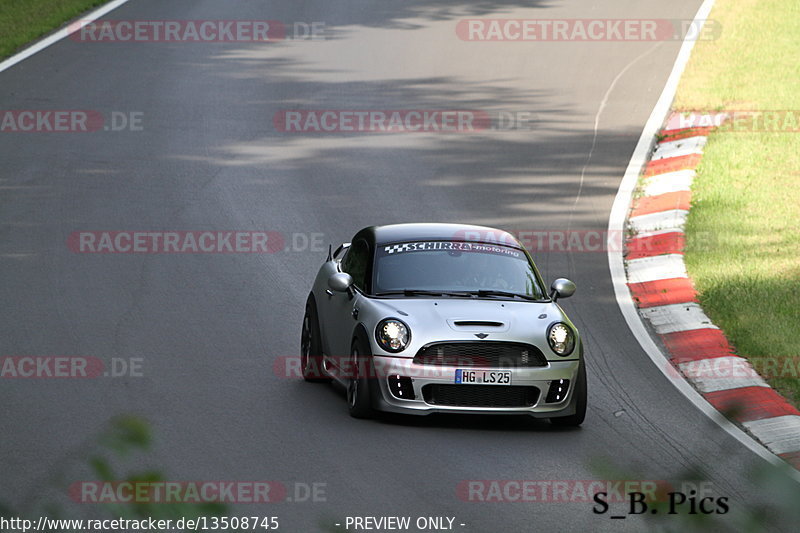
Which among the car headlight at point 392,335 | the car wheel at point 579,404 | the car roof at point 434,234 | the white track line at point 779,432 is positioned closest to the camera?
the white track line at point 779,432

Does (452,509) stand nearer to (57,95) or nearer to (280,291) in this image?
(280,291)

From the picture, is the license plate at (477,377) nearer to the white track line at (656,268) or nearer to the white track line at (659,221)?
the white track line at (656,268)

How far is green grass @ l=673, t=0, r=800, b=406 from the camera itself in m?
11.7

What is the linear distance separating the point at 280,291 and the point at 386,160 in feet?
19.2

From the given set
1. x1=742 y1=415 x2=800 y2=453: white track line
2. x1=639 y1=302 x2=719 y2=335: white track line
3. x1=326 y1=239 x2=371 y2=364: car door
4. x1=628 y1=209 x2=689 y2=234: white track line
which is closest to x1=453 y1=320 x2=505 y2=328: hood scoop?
x1=326 y1=239 x2=371 y2=364: car door

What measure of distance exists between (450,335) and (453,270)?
116 cm

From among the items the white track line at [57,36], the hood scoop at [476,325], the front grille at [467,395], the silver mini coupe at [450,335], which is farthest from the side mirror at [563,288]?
the white track line at [57,36]

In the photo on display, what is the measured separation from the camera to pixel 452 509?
22.3 feet

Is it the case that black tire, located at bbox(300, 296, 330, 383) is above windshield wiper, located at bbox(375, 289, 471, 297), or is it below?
below

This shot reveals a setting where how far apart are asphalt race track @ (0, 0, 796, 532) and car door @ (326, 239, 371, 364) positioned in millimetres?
466

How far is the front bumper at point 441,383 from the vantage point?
8758mm

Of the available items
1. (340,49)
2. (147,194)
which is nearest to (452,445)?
(147,194)

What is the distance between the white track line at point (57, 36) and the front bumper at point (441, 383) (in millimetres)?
15517

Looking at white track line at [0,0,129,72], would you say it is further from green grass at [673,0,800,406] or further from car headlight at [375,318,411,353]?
car headlight at [375,318,411,353]
